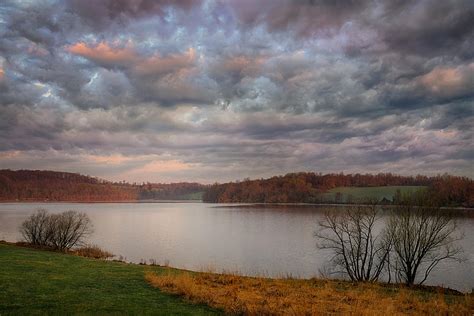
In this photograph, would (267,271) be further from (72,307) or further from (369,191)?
(369,191)

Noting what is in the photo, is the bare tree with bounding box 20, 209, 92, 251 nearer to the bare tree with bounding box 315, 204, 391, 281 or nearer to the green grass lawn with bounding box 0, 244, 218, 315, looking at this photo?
the green grass lawn with bounding box 0, 244, 218, 315

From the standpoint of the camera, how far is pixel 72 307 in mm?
12500

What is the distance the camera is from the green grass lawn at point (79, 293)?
12.5m

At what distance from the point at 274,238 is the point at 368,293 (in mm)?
40488

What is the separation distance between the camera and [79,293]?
15000mm

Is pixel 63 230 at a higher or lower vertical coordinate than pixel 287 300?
lower

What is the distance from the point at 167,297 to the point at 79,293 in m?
3.28

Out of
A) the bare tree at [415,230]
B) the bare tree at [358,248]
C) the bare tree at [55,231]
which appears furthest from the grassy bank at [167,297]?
the bare tree at [55,231]

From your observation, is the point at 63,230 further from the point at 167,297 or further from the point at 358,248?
the point at 167,297

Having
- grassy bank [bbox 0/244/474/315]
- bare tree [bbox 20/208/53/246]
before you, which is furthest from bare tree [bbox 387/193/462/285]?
bare tree [bbox 20/208/53/246]

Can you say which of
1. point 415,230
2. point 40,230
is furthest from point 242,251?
point 40,230

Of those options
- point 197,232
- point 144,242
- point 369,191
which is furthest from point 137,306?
point 369,191

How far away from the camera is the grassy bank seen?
12.8 metres

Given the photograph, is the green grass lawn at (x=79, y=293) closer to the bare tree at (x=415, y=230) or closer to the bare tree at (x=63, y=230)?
the bare tree at (x=415, y=230)
